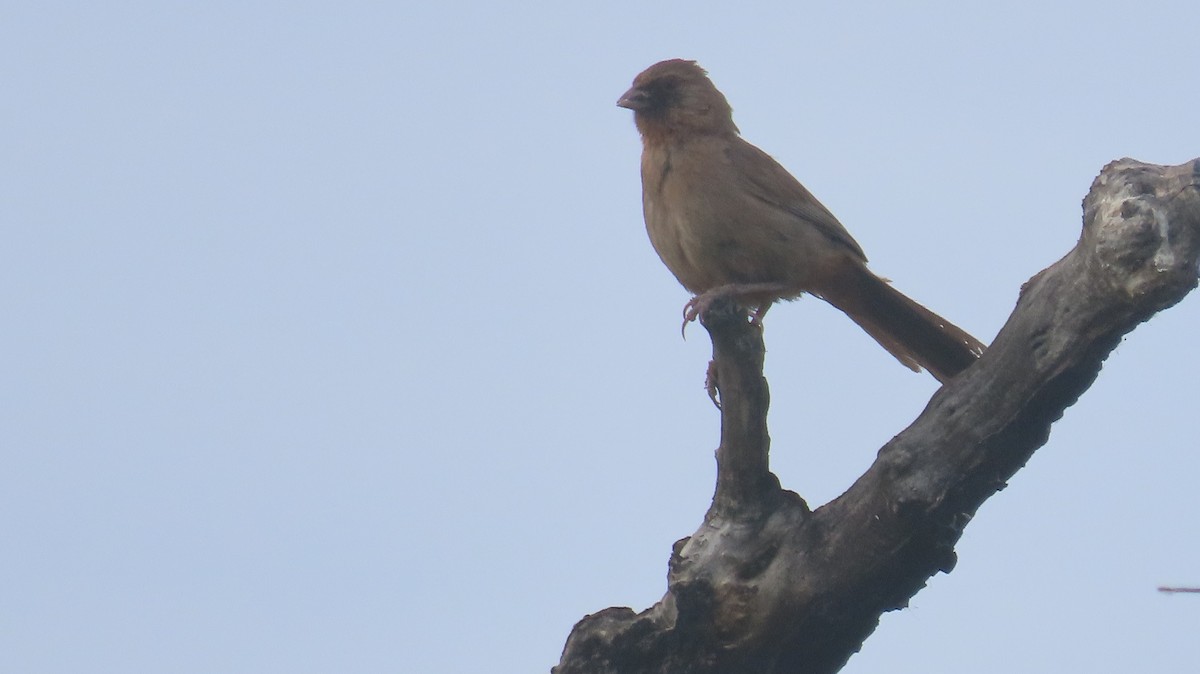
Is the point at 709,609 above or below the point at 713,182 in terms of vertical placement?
below

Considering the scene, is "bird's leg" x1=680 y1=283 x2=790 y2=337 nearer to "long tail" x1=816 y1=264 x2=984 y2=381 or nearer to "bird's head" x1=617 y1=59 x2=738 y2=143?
"long tail" x1=816 y1=264 x2=984 y2=381

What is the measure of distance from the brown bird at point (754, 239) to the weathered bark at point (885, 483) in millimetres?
1105

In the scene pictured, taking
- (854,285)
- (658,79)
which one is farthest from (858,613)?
(658,79)

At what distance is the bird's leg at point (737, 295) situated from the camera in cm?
547

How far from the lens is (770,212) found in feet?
20.5

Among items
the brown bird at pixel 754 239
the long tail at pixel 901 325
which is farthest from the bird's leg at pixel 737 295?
the long tail at pixel 901 325

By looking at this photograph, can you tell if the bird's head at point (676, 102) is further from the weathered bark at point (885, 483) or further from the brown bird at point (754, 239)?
the weathered bark at point (885, 483)

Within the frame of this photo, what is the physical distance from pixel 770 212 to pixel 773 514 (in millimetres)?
1753

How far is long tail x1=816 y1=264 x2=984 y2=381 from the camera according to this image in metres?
5.95

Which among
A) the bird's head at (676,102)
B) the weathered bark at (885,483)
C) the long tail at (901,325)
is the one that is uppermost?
the bird's head at (676,102)

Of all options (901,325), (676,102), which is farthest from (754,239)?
(676,102)

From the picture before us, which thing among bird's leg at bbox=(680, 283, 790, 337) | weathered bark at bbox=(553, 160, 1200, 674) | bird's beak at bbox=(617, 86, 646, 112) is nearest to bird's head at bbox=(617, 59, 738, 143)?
bird's beak at bbox=(617, 86, 646, 112)

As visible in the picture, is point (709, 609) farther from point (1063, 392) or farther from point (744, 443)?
point (1063, 392)

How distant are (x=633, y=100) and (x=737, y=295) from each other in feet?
4.21
